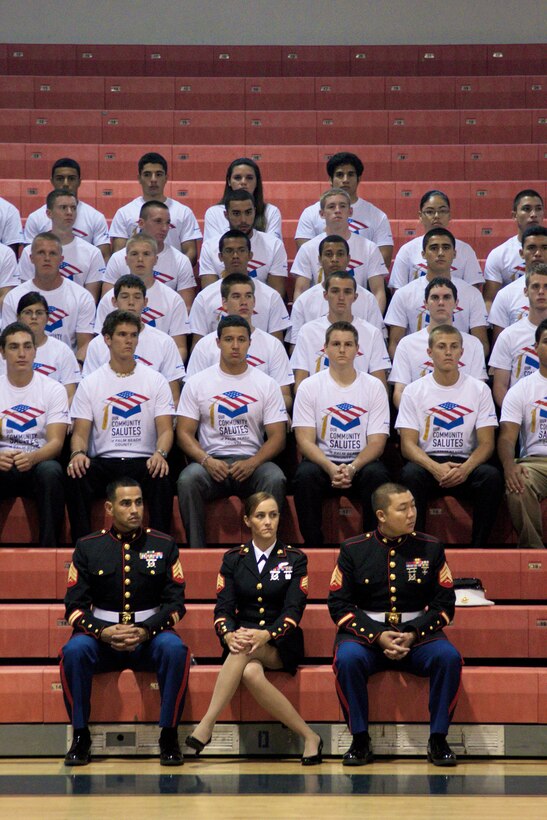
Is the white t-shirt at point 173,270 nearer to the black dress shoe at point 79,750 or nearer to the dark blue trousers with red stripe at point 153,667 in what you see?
the dark blue trousers with red stripe at point 153,667

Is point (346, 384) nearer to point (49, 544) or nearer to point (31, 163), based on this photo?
point (49, 544)

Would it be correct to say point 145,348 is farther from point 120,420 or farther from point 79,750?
point 79,750

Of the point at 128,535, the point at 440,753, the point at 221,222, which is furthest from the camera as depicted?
the point at 221,222

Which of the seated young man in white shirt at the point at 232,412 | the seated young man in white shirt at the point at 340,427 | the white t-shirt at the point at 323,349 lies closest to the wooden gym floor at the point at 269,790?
the seated young man in white shirt at the point at 340,427

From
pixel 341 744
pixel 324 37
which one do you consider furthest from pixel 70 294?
pixel 324 37

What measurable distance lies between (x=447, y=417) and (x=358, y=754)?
65.5 inches

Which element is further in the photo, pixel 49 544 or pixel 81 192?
pixel 81 192

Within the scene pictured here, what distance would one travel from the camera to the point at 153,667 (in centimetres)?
432

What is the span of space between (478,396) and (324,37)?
4.82 metres

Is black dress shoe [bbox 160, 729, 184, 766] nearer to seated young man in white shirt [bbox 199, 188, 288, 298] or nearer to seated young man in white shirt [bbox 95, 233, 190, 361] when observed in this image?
seated young man in white shirt [bbox 95, 233, 190, 361]

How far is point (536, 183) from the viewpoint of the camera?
760cm

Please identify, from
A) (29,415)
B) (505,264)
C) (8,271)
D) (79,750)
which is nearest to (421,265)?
(505,264)
